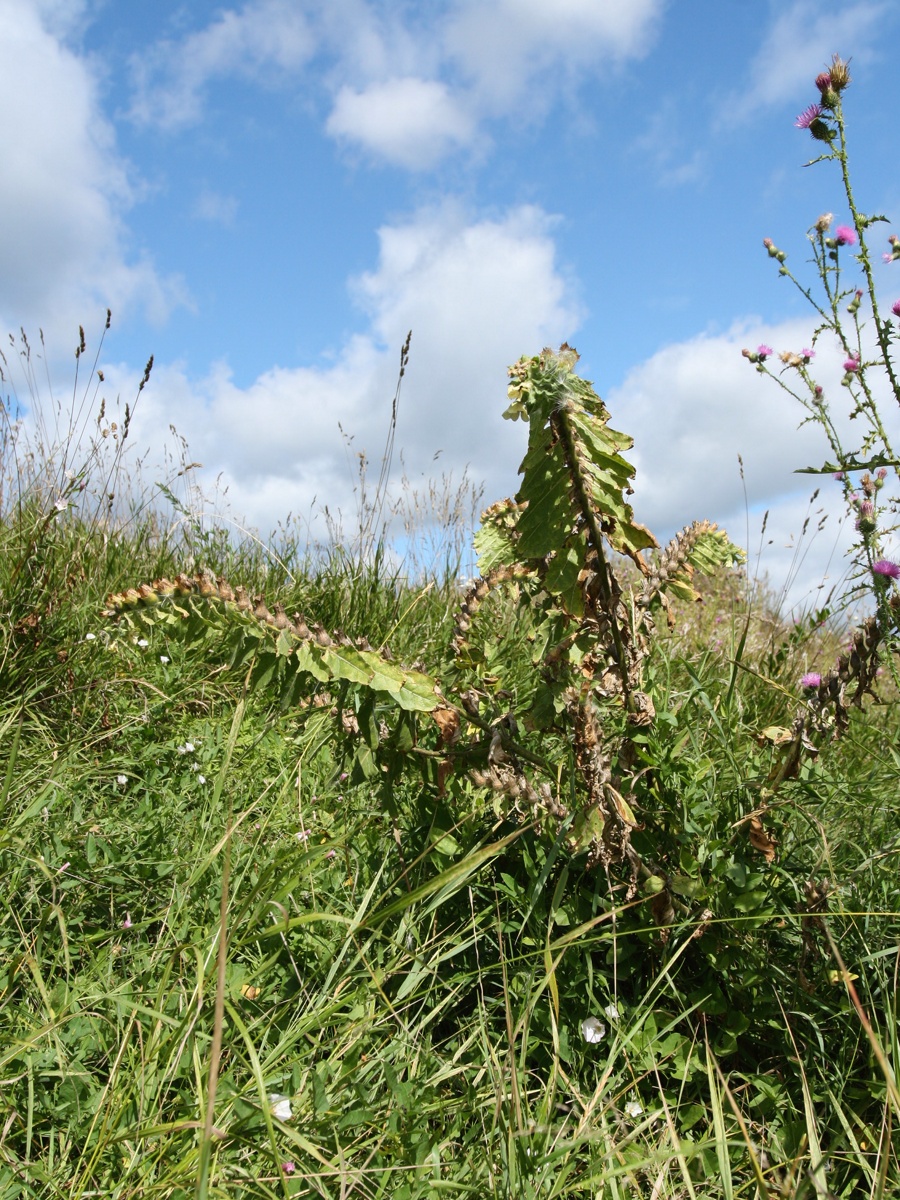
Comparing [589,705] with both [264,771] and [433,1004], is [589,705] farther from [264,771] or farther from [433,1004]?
[264,771]

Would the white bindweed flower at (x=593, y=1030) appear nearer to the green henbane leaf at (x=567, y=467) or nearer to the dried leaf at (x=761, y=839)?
the dried leaf at (x=761, y=839)

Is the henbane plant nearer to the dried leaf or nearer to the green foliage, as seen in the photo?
the green foliage

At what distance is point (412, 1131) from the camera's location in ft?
→ 4.54

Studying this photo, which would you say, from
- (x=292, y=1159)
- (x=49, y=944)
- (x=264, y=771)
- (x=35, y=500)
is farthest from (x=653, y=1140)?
(x=35, y=500)

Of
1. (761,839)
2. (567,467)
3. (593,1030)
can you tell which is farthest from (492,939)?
(567,467)

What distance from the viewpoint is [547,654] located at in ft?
5.76

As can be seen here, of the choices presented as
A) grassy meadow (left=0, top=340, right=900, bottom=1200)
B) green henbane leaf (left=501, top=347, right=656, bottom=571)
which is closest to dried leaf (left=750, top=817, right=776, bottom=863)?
grassy meadow (left=0, top=340, right=900, bottom=1200)

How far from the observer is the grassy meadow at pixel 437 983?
1.37 m

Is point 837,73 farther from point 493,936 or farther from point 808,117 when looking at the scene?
point 493,936

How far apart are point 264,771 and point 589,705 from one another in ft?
4.37

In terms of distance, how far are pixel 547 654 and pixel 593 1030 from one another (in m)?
0.74

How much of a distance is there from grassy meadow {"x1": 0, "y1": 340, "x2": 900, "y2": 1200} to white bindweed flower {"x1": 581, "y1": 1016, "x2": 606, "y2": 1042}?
1.6 inches

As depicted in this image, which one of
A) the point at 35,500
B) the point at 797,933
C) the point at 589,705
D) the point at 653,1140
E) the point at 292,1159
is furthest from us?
the point at 35,500

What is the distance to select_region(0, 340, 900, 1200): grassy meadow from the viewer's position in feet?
4.48
